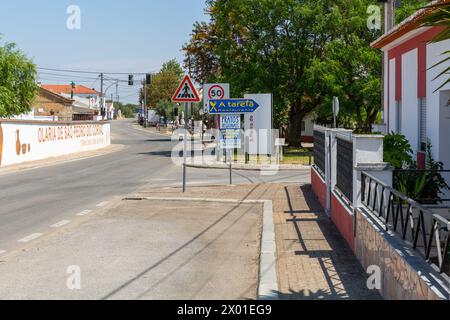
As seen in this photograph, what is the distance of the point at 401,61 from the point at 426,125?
8.90 feet

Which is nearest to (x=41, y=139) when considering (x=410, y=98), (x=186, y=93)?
(x=186, y=93)

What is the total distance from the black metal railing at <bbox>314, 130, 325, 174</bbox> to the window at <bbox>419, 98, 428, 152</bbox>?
2197mm

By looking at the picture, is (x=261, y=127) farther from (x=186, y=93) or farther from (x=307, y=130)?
(x=307, y=130)

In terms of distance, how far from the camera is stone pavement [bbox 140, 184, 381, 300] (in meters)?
7.26

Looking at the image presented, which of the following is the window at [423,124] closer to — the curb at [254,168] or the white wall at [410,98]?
the white wall at [410,98]

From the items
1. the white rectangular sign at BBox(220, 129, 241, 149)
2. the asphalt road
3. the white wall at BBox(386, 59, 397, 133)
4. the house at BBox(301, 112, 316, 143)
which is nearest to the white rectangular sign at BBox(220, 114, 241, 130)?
the white rectangular sign at BBox(220, 129, 241, 149)

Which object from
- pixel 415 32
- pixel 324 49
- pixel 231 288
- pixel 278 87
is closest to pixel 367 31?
pixel 324 49

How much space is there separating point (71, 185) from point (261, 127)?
15231 millimetres

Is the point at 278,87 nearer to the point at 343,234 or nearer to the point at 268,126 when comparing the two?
the point at 268,126

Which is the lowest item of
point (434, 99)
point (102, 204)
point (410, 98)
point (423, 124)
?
point (102, 204)

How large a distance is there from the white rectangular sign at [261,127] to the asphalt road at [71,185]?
5.09 metres

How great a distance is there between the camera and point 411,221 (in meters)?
6.66

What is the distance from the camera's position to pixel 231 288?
761cm

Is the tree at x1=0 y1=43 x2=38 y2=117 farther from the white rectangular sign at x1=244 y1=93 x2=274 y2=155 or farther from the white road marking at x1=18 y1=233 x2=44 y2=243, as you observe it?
the white road marking at x1=18 y1=233 x2=44 y2=243
